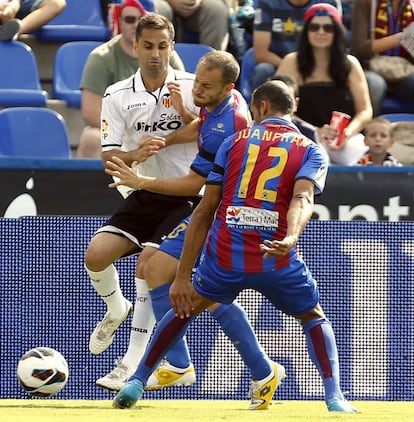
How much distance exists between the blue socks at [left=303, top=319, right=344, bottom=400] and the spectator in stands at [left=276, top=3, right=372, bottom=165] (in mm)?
3850

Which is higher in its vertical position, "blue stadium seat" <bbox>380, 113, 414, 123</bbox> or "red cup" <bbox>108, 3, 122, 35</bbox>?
"red cup" <bbox>108, 3, 122, 35</bbox>

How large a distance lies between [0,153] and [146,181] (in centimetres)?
319

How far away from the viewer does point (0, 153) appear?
9961 millimetres

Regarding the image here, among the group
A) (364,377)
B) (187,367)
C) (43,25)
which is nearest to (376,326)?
(364,377)

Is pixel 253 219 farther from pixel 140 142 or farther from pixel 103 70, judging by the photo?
pixel 103 70

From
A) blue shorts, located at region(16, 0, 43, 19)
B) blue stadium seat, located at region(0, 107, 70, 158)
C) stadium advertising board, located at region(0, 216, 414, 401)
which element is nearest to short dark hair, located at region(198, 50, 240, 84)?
stadium advertising board, located at region(0, 216, 414, 401)

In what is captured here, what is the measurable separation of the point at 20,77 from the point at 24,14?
0.87m

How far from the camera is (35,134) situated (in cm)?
1009

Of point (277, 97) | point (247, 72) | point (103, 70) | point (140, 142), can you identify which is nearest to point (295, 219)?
point (277, 97)

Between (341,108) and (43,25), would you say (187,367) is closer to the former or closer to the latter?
(341,108)

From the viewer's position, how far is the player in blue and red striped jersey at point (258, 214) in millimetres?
6535

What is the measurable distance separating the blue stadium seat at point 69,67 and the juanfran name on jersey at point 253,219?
4.71m

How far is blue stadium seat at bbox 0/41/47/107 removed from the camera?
10734 millimetres

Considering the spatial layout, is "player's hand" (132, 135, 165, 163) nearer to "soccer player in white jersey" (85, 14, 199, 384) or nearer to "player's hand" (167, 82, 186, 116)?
"soccer player in white jersey" (85, 14, 199, 384)
